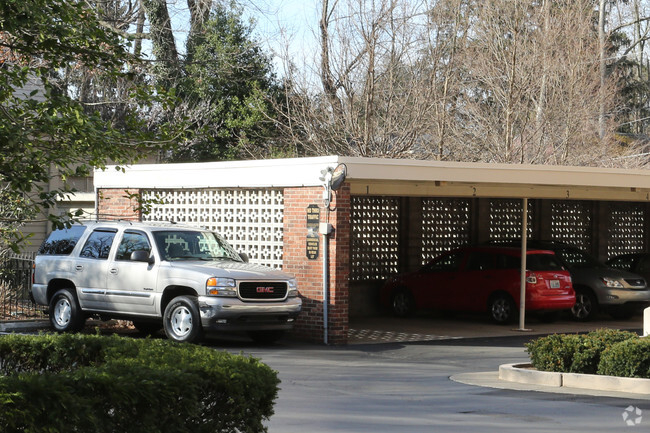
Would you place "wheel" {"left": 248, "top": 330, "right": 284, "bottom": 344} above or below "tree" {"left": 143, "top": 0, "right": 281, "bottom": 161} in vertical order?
below

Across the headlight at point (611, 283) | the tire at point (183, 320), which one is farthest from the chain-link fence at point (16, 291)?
the headlight at point (611, 283)

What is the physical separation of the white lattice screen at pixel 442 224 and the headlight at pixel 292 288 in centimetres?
880

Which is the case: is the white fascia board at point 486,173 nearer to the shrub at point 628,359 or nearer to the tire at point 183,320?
the tire at point 183,320

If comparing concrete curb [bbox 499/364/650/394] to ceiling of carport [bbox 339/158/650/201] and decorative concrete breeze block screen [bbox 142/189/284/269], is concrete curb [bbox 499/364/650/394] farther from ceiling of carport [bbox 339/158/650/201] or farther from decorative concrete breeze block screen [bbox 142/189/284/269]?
decorative concrete breeze block screen [bbox 142/189/284/269]

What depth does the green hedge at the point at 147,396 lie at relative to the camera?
616 centimetres

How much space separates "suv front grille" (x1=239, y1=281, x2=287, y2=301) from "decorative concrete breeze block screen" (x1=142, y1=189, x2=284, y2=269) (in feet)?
7.58

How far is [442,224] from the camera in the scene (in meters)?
25.7

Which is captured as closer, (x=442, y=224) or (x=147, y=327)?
(x=147, y=327)

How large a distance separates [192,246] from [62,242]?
2648 mm

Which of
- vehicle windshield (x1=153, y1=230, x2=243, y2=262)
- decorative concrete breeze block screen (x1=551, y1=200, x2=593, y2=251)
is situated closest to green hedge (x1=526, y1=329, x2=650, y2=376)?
vehicle windshield (x1=153, y1=230, x2=243, y2=262)

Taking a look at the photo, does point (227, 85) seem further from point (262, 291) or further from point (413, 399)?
point (413, 399)

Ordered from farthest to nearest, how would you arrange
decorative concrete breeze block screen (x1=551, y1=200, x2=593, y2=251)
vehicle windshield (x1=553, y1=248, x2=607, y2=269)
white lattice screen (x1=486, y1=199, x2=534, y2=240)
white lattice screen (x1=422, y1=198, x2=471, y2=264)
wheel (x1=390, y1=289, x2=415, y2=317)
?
1. decorative concrete breeze block screen (x1=551, y1=200, x2=593, y2=251)
2. white lattice screen (x1=486, y1=199, x2=534, y2=240)
3. white lattice screen (x1=422, y1=198, x2=471, y2=264)
4. wheel (x1=390, y1=289, x2=415, y2=317)
5. vehicle windshield (x1=553, y1=248, x2=607, y2=269)

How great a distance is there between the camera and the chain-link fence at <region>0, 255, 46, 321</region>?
822 inches

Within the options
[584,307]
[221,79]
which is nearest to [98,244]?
[584,307]
